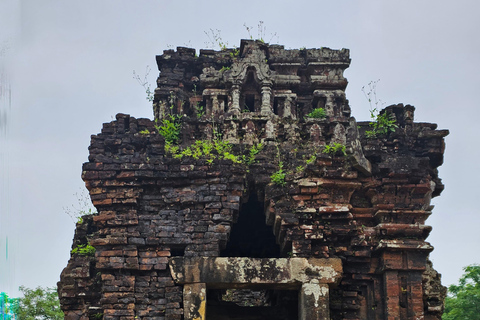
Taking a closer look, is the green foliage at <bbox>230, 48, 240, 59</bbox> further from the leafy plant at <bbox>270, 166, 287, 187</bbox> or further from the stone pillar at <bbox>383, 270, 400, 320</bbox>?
the stone pillar at <bbox>383, 270, 400, 320</bbox>

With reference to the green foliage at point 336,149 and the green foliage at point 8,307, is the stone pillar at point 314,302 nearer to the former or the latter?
the green foliage at point 336,149

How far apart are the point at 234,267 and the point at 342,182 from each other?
2304mm

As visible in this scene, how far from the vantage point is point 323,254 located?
29.7 ft

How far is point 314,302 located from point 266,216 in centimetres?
179

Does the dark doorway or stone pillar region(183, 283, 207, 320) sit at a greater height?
the dark doorway

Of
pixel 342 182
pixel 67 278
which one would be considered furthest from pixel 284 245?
pixel 67 278

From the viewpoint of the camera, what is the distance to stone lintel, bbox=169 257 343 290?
8.71m

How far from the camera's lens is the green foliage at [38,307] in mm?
22758

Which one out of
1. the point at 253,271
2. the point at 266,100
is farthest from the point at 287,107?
the point at 253,271

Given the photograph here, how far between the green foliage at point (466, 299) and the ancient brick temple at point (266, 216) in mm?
10159

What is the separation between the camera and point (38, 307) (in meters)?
23.1

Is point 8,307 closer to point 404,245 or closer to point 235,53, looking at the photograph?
point 235,53

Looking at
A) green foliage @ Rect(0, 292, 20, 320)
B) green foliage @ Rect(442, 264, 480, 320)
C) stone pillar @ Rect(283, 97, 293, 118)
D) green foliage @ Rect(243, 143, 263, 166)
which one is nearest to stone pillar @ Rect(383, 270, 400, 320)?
green foliage @ Rect(243, 143, 263, 166)

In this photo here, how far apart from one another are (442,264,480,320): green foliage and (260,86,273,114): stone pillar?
11.6 m
